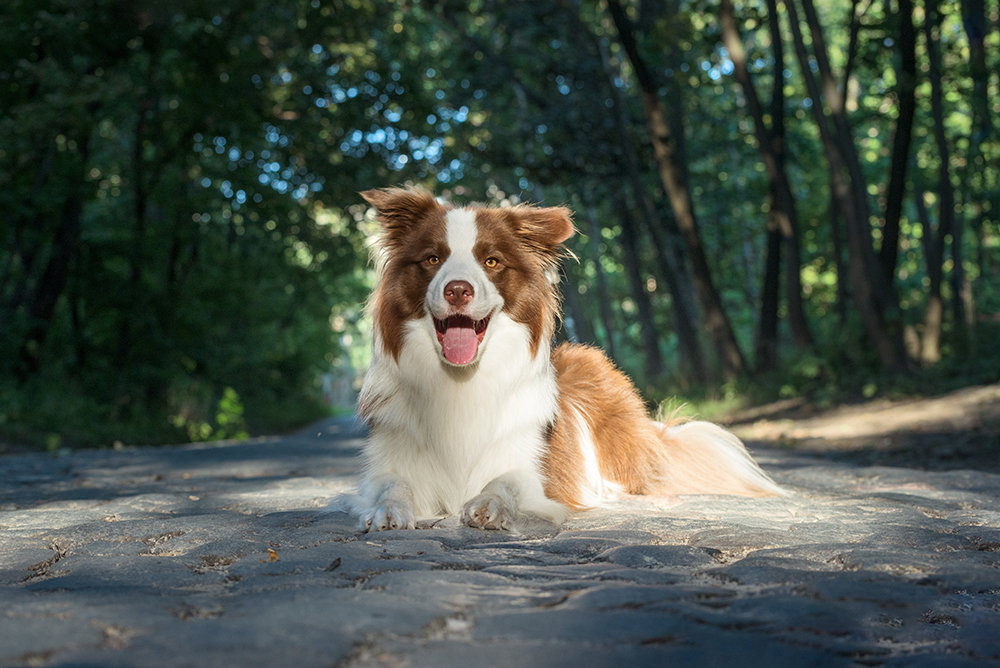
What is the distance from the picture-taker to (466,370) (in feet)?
14.2

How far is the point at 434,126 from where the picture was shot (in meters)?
19.3

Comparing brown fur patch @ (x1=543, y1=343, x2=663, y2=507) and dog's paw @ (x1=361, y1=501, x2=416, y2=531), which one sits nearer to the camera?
dog's paw @ (x1=361, y1=501, x2=416, y2=531)

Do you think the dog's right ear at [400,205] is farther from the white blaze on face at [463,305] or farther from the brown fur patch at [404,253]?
the white blaze on face at [463,305]

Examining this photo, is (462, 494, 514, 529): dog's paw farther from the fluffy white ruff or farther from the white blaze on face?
the white blaze on face

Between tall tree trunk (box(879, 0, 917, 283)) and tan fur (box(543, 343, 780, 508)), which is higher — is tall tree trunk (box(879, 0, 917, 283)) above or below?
above

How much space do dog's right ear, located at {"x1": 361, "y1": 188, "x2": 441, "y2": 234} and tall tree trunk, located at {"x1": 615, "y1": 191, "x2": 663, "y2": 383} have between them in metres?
17.2

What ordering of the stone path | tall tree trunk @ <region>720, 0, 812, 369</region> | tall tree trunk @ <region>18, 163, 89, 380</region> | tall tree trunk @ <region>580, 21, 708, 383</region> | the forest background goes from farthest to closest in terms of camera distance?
tall tree trunk @ <region>580, 21, 708, 383</region> < tall tree trunk @ <region>720, 0, 812, 369</region> < tall tree trunk @ <region>18, 163, 89, 380</region> < the forest background < the stone path

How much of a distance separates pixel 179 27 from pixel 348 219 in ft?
19.2

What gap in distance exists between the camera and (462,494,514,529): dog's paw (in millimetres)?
3834

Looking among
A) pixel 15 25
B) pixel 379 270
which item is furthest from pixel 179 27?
pixel 379 270

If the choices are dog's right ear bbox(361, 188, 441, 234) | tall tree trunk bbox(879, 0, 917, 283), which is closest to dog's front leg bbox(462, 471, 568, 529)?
dog's right ear bbox(361, 188, 441, 234)

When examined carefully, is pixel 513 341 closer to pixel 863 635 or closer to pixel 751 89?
pixel 863 635

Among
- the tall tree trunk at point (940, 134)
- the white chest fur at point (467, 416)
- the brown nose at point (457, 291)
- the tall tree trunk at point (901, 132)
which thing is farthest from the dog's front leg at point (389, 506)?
the tall tree trunk at point (940, 134)

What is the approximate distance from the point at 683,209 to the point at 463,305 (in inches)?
A: 484
